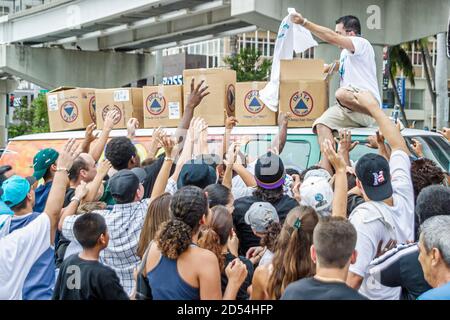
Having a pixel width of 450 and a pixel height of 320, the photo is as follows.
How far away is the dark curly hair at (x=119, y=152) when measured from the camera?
6.54 metres

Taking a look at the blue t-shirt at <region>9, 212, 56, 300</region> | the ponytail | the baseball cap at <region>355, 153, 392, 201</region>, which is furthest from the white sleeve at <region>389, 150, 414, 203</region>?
the blue t-shirt at <region>9, 212, 56, 300</region>

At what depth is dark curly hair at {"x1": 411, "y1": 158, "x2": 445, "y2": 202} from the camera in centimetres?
550

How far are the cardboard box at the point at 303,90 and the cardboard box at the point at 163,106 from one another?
138 centimetres

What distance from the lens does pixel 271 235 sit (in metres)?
4.79

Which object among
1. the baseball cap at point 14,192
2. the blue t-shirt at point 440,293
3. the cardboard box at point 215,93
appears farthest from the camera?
the cardboard box at point 215,93

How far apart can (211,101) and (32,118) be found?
4433 cm

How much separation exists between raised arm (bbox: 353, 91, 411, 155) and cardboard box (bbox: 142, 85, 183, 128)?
12.2 ft

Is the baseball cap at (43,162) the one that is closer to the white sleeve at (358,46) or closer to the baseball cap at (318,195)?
the baseball cap at (318,195)

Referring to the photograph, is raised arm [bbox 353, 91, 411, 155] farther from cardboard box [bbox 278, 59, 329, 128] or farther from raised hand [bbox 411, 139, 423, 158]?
cardboard box [bbox 278, 59, 329, 128]

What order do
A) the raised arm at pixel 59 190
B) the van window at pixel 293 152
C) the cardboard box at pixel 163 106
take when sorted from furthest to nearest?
the cardboard box at pixel 163 106 → the van window at pixel 293 152 → the raised arm at pixel 59 190

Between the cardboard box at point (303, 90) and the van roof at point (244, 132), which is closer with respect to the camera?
the van roof at point (244, 132)

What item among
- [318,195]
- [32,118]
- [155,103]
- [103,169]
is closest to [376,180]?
[318,195]

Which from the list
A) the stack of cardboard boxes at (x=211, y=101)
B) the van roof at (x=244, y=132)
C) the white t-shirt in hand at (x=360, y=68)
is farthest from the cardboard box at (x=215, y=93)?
the white t-shirt in hand at (x=360, y=68)
